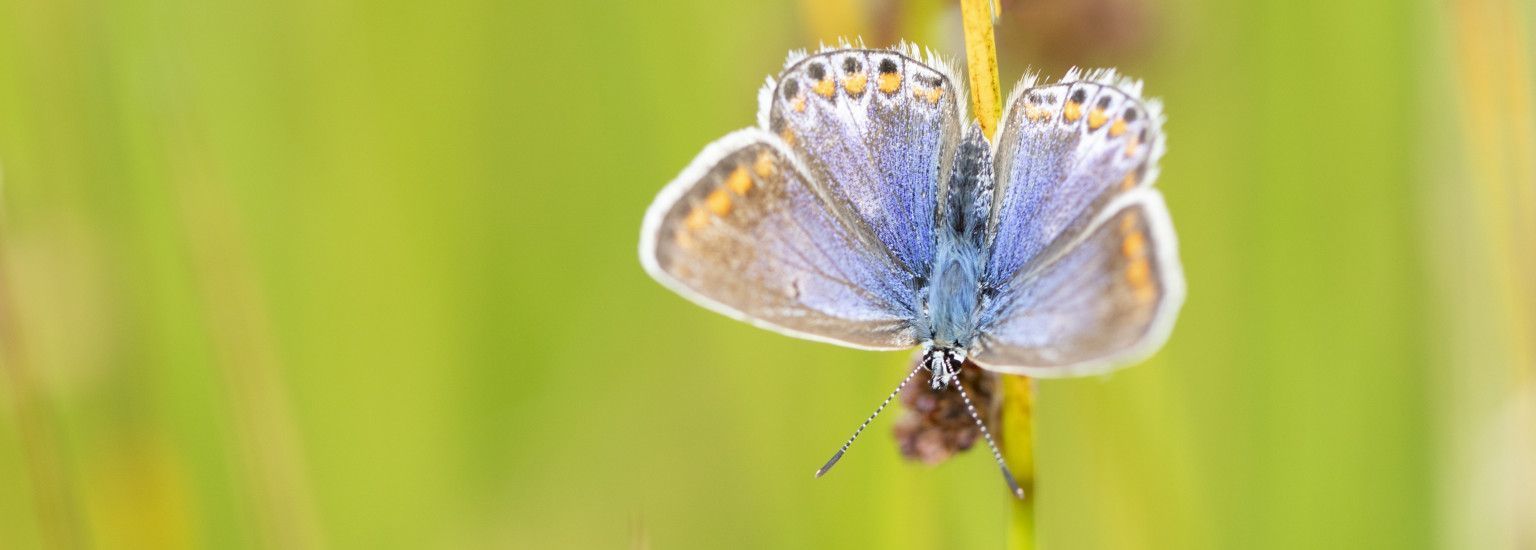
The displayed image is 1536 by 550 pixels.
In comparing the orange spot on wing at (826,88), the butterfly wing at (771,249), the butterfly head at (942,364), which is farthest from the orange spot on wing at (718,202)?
the butterfly head at (942,364)

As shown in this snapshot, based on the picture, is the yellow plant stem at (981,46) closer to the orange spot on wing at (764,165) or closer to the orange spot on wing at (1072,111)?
the orange spot on wing at (1072,111)

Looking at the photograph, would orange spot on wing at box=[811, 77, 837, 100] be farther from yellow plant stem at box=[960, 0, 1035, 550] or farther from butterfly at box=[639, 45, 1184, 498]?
yellow plant stem at box=[960, 0, 1035, 550]

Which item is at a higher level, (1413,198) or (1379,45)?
(1379,45)

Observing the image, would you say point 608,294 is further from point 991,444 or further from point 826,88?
point 991,444

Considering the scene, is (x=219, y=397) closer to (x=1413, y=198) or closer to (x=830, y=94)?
(x=830, y=94)

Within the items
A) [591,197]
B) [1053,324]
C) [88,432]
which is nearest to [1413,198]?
[1053,324]

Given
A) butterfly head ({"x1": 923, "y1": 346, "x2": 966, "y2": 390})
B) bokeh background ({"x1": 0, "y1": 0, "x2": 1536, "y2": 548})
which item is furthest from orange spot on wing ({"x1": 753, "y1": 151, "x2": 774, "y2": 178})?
butterfly head ({"x1": 923, "y1": 346, "x2": 966, "y2": 390})
